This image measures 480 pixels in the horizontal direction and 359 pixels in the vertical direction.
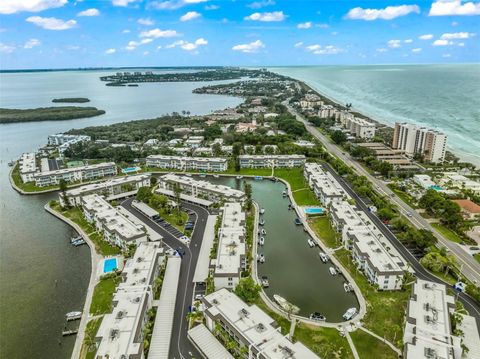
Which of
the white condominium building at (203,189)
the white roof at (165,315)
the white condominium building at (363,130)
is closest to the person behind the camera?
the white roof at (165,315)

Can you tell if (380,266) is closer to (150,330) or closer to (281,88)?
(150,330)

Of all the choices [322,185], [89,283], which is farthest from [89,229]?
[322,185]

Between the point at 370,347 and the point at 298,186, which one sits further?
the point at 298,186

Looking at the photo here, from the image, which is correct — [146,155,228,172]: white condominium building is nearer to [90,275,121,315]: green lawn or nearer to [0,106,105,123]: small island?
[90,275,121,315]: green lawn

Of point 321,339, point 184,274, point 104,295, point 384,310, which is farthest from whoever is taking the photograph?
point 184,274

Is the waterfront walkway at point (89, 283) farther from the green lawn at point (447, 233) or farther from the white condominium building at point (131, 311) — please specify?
the green lawn at point (447, 233)

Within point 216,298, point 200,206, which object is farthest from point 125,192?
point 216,298

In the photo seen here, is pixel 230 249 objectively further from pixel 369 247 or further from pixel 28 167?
pixel 28 167

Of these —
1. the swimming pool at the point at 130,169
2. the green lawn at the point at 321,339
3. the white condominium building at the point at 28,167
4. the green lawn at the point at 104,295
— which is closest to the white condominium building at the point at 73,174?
the white condominium building at the point at 28,167

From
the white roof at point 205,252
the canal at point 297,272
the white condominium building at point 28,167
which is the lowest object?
the canal at point 297,272
